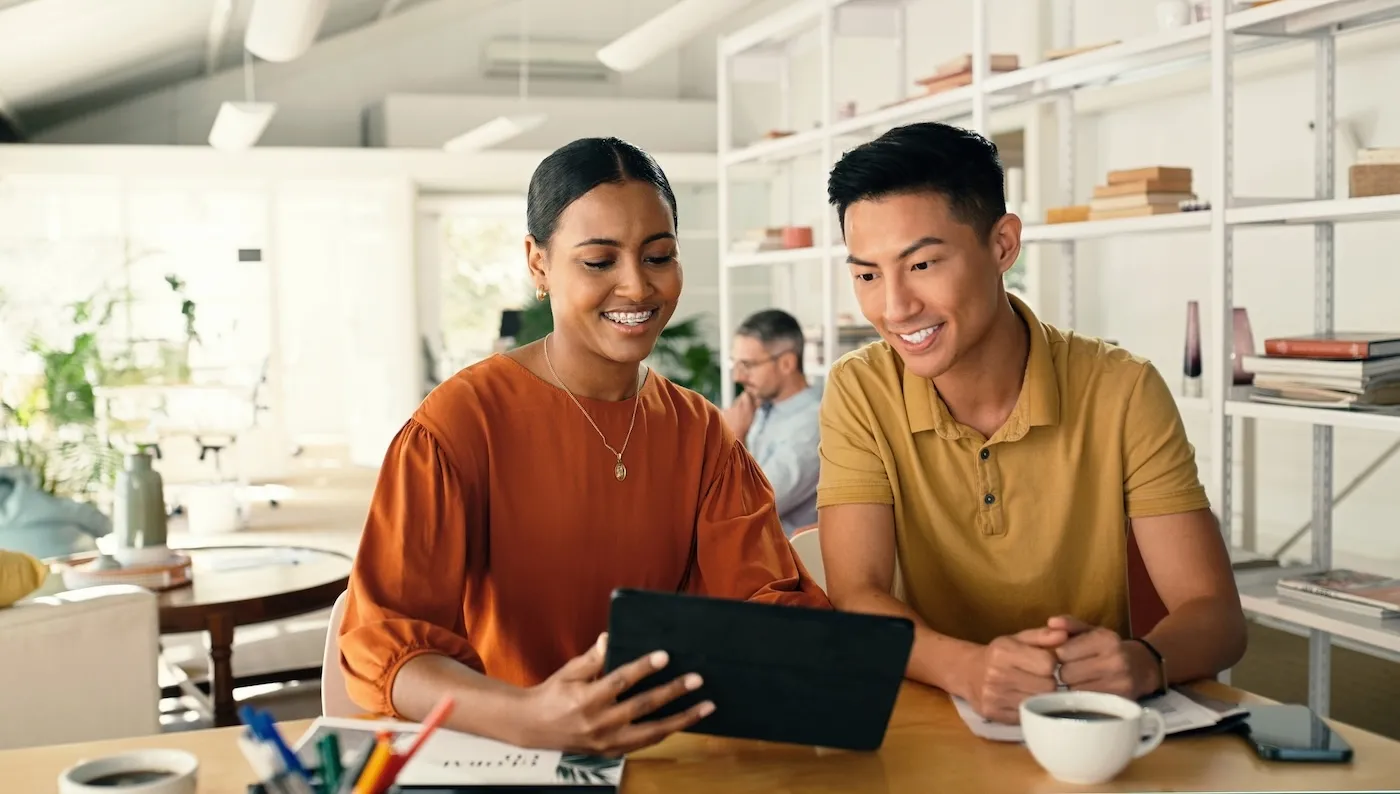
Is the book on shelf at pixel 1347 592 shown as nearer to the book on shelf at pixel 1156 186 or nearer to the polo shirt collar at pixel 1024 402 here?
the book on shelf at pixel 1156 186

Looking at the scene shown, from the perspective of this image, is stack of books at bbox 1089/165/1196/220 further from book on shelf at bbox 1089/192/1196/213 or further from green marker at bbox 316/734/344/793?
green marker at bbox 316/734/344/793

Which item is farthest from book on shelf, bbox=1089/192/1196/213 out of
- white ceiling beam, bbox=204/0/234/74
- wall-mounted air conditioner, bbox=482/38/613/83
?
wall-mounted air conditioner, bbox=482/38/613/83

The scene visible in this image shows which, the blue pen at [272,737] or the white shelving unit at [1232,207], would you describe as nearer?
the blue pen at [272,737]

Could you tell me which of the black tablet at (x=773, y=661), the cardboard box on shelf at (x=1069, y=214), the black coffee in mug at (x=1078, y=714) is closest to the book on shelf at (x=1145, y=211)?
the cardboard box on shelf at (x=1069, y=214)

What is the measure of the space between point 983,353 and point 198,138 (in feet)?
31.9

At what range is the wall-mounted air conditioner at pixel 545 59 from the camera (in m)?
10.7

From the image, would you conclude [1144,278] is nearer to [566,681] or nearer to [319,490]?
[566,681]

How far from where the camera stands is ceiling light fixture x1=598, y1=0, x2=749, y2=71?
610cm

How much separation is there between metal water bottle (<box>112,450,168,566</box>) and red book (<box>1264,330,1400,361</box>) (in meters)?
3.00

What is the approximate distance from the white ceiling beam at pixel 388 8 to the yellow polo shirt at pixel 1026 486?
9040 millimetres

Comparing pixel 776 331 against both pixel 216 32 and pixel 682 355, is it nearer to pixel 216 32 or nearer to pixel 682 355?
pixel 682 355

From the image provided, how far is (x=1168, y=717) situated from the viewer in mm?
1312

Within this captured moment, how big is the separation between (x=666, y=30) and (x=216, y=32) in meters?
3.66

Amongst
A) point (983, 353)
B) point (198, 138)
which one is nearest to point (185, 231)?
point (198, 138)
